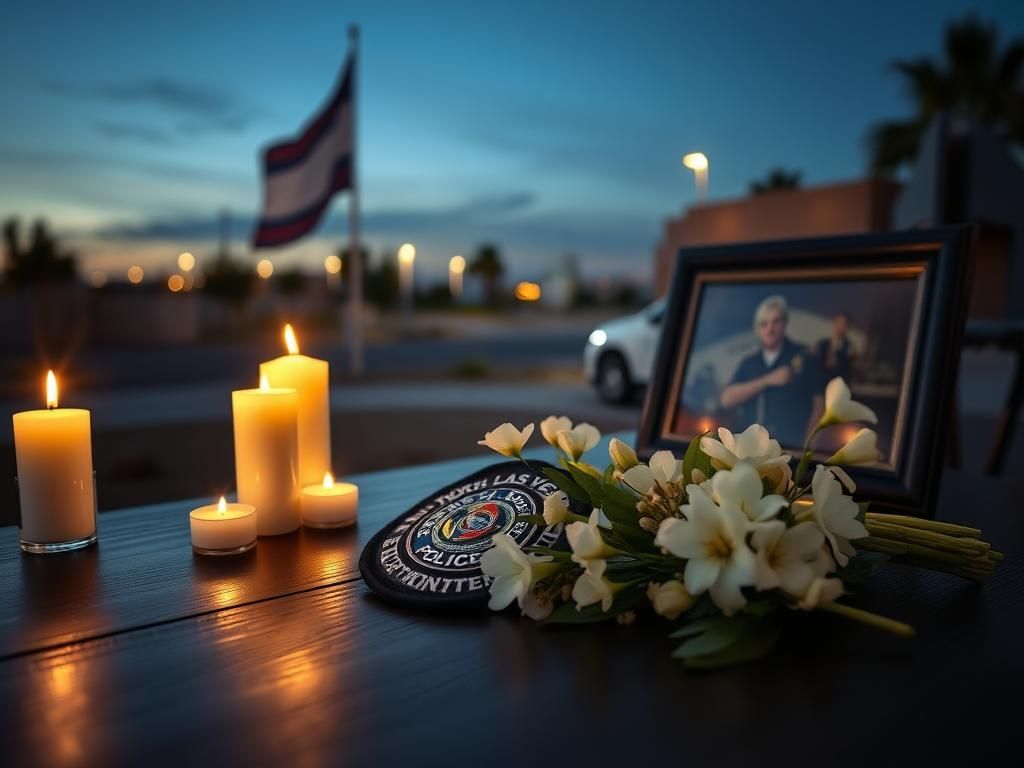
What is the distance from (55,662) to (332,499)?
499 mm

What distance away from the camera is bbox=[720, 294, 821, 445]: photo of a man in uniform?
1.58 m

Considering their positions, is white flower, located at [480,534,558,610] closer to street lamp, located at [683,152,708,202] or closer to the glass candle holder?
the glass candle holder

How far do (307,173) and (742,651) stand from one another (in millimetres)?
10211

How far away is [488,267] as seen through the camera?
5969 centimetres

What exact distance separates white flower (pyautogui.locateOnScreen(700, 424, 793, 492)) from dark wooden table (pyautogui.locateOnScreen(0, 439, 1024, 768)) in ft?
0.51

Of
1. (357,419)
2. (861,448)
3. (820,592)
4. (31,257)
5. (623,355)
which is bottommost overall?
(357,419)

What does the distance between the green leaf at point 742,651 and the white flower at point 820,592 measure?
57mm

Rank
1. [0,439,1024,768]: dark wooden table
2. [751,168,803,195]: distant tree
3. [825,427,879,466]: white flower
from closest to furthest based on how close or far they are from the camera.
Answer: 1. [0,439,1024,768]: dark wooden table
2. [825,427,879,466]: white flower
3. [751,168,803,195]: distant tree

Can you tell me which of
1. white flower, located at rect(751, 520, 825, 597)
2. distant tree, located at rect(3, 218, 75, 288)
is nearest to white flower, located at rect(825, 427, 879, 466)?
white flower, located at rect(751, 520, 825, 597)

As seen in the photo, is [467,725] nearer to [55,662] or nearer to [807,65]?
[55,662]

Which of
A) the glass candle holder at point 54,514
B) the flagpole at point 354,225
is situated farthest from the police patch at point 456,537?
the flagpole at point 354,225

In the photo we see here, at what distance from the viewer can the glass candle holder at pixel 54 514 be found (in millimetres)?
1037

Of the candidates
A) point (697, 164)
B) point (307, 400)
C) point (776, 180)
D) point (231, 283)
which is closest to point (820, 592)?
point (307, 400)

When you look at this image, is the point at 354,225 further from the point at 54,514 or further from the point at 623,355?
the point at 54,514
